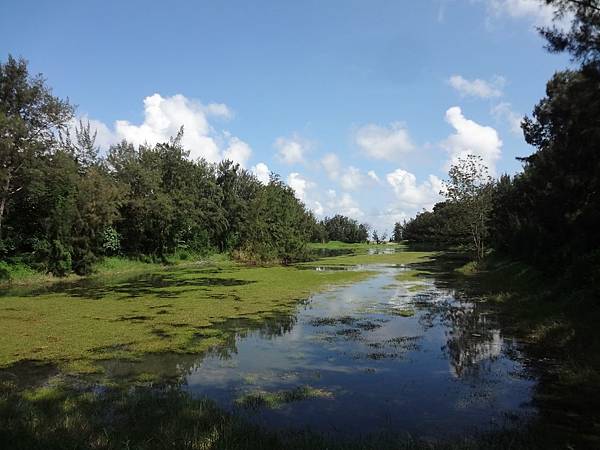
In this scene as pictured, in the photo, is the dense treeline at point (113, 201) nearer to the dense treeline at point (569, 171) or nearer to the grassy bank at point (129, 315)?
the grassy bank at point (129, 315)

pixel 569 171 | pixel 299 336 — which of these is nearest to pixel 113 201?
pixel 299 336

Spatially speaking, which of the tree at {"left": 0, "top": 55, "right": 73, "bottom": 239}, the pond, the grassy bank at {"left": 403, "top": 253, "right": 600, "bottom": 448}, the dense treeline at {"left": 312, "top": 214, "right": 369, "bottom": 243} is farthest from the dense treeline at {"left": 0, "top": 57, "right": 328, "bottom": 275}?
the dense treeline at {"left": 312, "top": 214, "right": 369, "bottom": 243}

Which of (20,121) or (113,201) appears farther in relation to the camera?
(113,201)

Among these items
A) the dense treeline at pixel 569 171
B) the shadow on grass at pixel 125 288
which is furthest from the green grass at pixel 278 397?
the shadow on grass at pixel 125 288

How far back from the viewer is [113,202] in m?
44.7

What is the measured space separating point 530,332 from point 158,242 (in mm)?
49358

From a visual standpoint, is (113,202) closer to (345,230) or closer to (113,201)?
(113,201)

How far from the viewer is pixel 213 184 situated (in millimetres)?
71000

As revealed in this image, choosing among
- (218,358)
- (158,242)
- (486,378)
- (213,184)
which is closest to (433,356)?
(486,378)

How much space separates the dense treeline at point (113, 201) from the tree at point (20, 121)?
81 millimetres

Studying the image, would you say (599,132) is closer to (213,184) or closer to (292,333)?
(292,333)

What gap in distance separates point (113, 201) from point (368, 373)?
3897 centimetres

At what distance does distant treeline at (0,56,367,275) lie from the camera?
36.8 metres

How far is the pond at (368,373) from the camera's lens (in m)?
9.53
